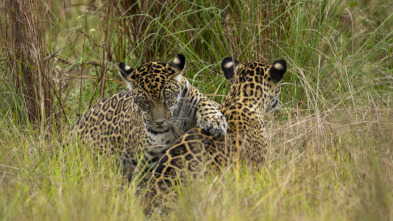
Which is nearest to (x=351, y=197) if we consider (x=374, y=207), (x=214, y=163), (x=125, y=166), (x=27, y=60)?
(x=374, y=207)

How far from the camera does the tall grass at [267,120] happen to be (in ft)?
12.8

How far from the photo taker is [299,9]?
7039 mm

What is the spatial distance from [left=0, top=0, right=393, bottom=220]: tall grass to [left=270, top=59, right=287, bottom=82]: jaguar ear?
0.66 metres

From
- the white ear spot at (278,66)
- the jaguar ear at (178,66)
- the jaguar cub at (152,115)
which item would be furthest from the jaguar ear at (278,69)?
the jaguar ear at (178,66)

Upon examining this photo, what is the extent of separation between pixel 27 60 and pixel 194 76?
2010 millimetres

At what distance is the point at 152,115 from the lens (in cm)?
541

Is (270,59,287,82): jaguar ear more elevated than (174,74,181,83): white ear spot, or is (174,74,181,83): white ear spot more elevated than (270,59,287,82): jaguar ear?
(174,74,181,83): white ear spot

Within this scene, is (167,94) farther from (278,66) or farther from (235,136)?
(278,66)

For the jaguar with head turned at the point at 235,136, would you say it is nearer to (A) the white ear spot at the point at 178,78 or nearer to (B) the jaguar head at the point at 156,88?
(B) the jaguar head at the point at 156,88

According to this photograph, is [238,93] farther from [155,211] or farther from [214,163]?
[155,211]

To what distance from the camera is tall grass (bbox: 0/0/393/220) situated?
3902mm

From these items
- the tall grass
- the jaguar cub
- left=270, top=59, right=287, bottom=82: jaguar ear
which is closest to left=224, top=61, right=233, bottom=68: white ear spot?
the jaguar cub

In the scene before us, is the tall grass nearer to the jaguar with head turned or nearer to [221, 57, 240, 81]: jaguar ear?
the jaguar with head turned

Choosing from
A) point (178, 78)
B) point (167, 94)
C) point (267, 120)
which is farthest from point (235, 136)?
point (267, 120)
